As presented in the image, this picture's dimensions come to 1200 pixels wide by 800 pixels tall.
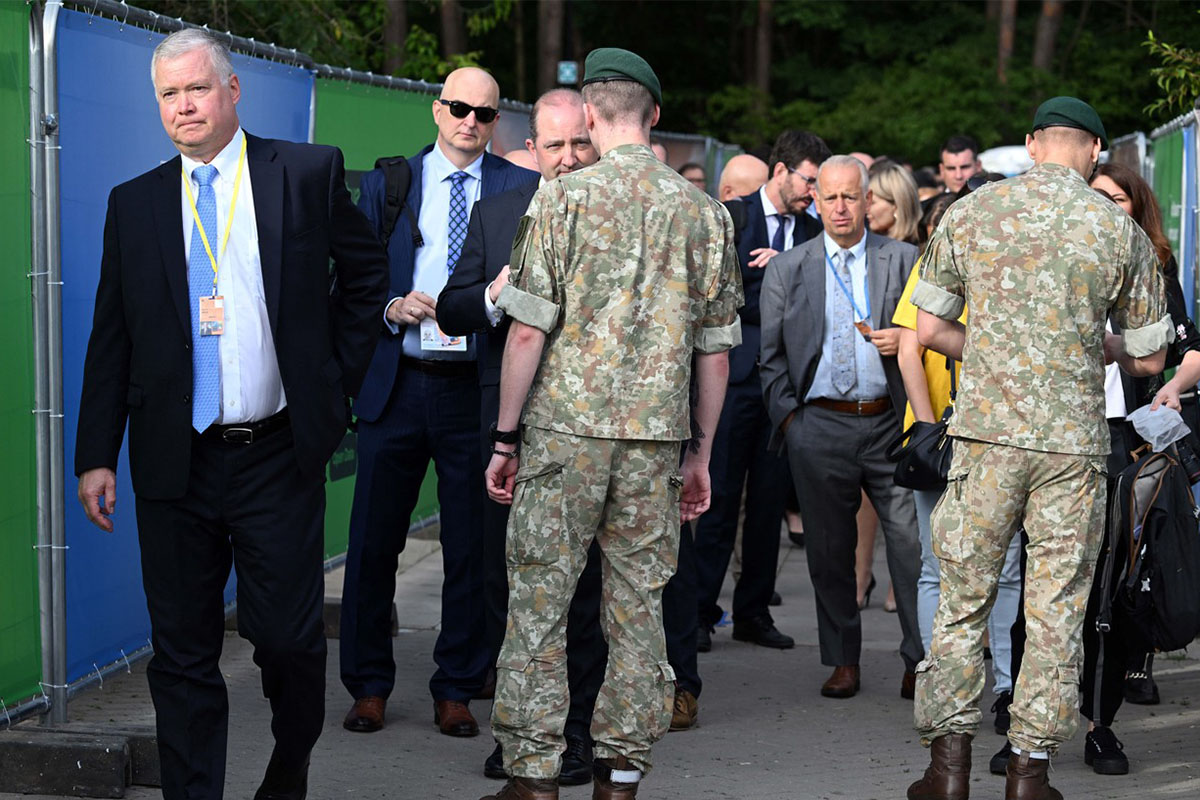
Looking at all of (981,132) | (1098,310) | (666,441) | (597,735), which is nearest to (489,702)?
(597,735)

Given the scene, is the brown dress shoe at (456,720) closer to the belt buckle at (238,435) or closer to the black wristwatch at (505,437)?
the black wristwatch at (505,437)

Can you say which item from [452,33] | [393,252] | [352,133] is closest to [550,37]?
[452,33]

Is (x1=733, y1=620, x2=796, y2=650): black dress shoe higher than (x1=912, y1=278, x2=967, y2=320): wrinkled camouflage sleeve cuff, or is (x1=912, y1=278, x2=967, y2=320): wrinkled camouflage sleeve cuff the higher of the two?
(x1=912, y1=278, x2=967, y2=320): wrinkled camouflage sleeve cuff

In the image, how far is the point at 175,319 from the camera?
4535mm

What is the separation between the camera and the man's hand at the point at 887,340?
657cm

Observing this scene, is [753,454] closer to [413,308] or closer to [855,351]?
[855,351]

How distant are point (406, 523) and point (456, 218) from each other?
3.69 ft

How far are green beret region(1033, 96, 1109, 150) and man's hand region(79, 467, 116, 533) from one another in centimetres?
287

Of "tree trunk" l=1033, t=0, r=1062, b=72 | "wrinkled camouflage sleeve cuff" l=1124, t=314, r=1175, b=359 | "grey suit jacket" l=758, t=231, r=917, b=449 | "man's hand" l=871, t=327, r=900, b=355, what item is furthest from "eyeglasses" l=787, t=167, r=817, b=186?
"tree trunk" l=1033, t=0, r=1062, b=72

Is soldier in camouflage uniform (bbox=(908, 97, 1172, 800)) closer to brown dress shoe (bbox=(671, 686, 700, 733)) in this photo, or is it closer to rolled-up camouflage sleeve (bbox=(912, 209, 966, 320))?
rolled-up camouflage sleeve (bbox=(912, 209, 966, 320))

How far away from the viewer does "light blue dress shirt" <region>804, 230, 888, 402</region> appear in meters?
6.73

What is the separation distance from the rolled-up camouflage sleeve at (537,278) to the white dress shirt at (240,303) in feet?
2.16

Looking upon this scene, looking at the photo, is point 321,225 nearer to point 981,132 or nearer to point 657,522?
point 657,522

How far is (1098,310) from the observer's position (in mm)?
5055
